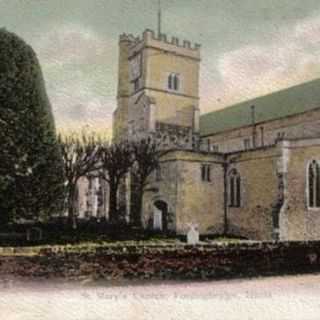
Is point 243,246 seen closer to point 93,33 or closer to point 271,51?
point 271,51

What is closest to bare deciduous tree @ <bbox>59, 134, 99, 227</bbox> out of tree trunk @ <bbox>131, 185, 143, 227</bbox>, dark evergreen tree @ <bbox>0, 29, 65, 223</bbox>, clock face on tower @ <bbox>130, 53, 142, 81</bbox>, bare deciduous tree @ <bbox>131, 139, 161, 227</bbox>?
bare deciduous tree @ <bbox>131, 139, 161, 227</bbox>

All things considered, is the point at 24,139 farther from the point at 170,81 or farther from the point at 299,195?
the point at 170,81

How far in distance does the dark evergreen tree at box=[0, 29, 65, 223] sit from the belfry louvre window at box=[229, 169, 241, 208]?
151 inches

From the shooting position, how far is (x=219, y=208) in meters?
7.70

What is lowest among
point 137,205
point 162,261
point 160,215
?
point 162,261

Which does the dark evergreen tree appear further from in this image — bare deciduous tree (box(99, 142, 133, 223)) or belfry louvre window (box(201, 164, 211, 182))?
belfry louvre window (box(201, 164, 211, 182))

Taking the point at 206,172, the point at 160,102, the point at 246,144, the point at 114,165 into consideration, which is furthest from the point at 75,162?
the point at 246,144

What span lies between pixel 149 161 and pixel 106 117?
3968mm

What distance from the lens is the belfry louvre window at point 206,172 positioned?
8281 millimetres

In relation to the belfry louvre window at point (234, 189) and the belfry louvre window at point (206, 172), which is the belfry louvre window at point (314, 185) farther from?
the belfry louvre window at point (206, 172)

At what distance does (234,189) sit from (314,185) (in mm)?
1578

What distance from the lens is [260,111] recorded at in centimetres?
948

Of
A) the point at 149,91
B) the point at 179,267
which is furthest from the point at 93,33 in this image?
the point at 149,91

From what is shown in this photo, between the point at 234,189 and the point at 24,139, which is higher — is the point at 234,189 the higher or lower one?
the lower one
